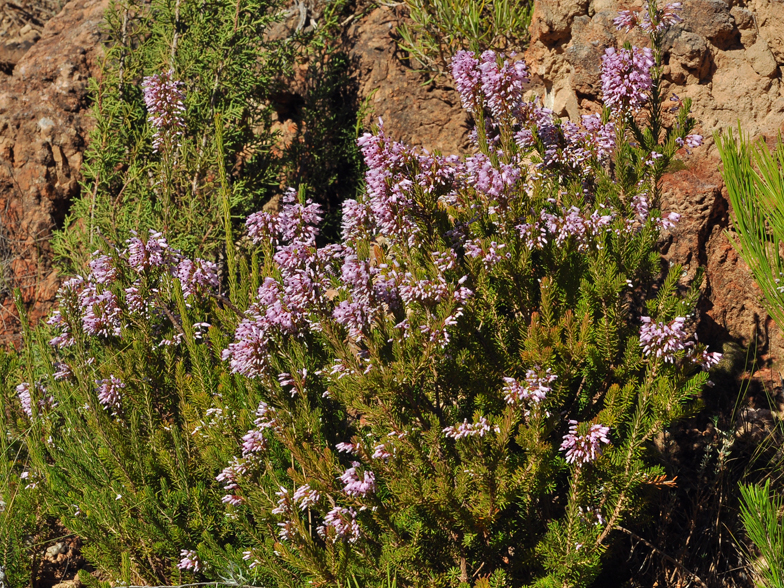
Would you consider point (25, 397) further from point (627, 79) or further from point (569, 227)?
point (627, 79)

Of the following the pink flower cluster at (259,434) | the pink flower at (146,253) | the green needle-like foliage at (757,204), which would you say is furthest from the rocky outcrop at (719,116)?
the pink flower at (146,253)

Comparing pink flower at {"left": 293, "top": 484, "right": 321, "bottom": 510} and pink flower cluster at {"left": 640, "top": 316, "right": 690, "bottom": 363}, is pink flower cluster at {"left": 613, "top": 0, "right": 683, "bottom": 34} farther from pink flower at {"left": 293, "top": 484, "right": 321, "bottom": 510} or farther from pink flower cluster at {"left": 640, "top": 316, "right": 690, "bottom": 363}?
pink flower at {"left": 293, "top": 484, "right": 321, "bottom": 510}

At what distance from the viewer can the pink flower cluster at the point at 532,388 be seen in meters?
2.69

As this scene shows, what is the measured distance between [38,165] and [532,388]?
5.40 meters

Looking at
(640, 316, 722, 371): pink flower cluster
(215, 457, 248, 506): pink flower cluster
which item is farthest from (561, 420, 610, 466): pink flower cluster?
(215, 457, 248, 506): pink flower cluster

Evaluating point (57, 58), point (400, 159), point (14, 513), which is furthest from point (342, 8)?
point (14, 513)

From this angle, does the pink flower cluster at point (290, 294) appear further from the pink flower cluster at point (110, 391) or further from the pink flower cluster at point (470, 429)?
the pink flower cluster at point (110, 391)

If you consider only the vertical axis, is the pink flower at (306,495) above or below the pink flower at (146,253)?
below

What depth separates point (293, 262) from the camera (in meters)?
2.97

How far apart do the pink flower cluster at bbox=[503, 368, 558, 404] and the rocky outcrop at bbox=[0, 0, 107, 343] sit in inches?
190

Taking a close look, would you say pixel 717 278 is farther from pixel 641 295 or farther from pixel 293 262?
pixel 293 262

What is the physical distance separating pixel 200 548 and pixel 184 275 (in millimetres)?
1561

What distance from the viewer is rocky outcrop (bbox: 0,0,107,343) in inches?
238

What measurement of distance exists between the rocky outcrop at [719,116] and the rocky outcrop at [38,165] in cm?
502
